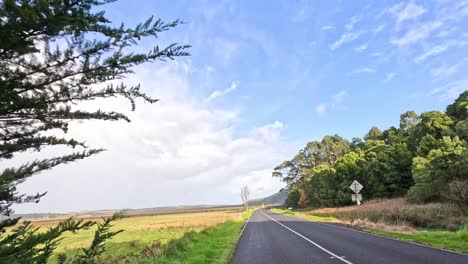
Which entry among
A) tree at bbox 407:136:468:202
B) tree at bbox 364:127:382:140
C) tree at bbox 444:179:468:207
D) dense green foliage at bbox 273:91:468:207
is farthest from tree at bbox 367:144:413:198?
tree at bbox 364:127:382:140

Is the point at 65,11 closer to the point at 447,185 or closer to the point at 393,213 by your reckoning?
the point at 393,213

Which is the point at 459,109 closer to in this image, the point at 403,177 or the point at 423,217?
the point at 403,177

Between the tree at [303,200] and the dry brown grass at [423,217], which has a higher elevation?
the tree at [303,200]

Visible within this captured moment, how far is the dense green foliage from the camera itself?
31.7 m

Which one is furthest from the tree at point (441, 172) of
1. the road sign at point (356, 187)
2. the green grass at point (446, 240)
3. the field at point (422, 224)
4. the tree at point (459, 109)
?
the tree at point (459, 109)

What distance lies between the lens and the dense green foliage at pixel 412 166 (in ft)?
104

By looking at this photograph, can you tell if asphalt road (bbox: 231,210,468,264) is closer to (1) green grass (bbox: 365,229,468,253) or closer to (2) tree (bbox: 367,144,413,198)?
(1) green grass (bbox: 365,229,468,253)

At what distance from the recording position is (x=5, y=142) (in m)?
3.17

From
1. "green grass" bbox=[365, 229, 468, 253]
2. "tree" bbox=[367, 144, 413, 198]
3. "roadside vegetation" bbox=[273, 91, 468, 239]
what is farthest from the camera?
"tree" bbox=[367, 144, 413, 198]

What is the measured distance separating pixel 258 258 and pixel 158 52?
13080 millimetres

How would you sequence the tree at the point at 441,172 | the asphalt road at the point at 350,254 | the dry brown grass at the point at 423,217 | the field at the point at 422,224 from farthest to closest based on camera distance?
the tree at the point at 441,172, the dry brown grass at the point at 423,217, the field at the point at 422,224, the asphalt road at the point at 350,254

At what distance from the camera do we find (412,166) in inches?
1718

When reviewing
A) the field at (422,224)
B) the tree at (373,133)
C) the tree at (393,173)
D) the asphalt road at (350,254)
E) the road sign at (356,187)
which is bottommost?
the asphalt road at (350,254)

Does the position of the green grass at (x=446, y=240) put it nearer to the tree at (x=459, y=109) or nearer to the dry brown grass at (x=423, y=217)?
the dry brown grass at (x=423, y=217)
